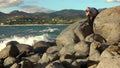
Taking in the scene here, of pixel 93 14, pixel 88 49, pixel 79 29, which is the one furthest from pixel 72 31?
pixel 88 49

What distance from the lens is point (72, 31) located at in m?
21.3

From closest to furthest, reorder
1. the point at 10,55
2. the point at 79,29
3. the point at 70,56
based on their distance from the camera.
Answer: the point at 70,56
the point at 10,55
the point at 79,29

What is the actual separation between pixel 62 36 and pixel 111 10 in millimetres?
3044

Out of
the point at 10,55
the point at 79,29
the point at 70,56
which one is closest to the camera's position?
the point at 70,56

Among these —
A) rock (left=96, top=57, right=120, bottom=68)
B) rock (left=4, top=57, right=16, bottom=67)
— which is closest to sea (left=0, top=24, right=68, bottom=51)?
rock (left=4, top=57, right=16, bottom=67)

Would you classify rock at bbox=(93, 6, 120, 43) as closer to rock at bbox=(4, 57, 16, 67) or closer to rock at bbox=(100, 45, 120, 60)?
rock at bbox=(100, 45, 120, 60)

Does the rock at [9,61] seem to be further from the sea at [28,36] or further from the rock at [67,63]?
the sea at [28,36]

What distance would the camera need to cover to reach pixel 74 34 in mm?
20953

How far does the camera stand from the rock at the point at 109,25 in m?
19.9

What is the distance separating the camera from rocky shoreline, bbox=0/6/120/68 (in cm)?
1575

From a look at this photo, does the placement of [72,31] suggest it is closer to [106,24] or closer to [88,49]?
[106,24]

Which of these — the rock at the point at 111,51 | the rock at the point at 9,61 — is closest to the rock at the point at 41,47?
the rock at the point at 9,61

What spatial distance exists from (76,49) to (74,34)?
261 centimetres

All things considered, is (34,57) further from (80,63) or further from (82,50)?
(80,63)
